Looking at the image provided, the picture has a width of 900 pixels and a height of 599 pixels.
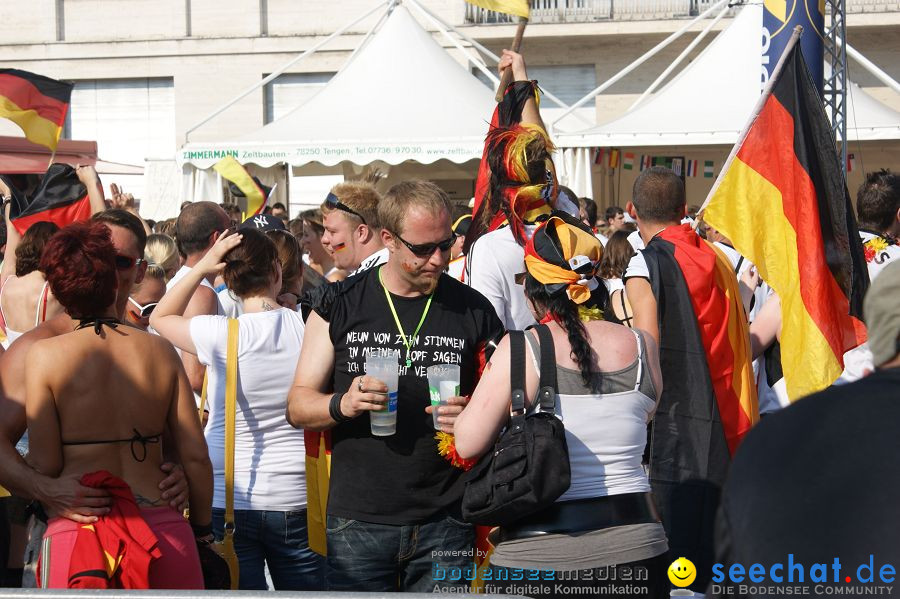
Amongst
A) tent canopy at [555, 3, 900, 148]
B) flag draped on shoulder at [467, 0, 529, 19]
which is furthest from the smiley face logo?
tent canopy at [555, 3, 900, 148]

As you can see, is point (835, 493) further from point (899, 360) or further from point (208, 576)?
point (208, 576)

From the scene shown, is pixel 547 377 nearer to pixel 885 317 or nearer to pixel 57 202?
pixel 885 317

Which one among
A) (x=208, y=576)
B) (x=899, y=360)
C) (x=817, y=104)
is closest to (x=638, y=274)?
(x=817, y=104)

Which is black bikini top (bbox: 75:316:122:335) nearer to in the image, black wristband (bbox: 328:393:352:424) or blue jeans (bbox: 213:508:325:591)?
black wristband (bbox: 328:393:352:424)

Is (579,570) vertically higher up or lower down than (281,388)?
lower down

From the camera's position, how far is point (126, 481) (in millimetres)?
3324

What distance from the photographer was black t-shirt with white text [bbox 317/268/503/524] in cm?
352

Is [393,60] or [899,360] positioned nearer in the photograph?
[899,360]

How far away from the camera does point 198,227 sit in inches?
214

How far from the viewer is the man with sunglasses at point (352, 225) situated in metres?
4.76

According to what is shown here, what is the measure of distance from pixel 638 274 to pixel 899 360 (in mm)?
2631

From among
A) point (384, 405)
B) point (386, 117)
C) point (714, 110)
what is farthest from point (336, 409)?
point (714, 110)

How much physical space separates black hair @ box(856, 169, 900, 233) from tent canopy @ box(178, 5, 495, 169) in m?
8.38

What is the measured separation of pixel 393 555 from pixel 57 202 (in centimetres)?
439
